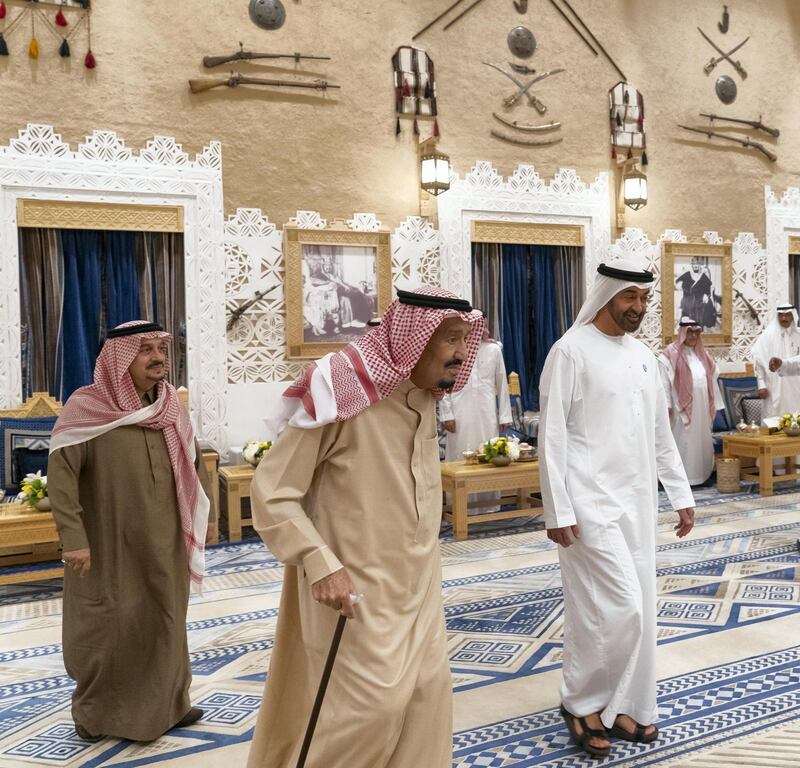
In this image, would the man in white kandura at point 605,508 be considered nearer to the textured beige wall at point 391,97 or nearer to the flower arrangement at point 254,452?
the flower arrangement at point 254,452

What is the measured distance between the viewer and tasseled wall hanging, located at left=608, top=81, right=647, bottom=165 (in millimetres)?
8000

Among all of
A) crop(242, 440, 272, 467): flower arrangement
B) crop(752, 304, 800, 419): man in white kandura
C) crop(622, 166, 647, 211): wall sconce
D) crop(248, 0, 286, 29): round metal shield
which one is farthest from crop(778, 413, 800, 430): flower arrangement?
crop(248, 0, 286, 29): round metal shield

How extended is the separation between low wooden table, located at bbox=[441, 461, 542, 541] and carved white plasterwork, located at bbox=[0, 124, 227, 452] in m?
1.94

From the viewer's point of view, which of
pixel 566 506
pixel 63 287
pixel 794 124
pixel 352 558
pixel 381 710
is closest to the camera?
pixel 381 710

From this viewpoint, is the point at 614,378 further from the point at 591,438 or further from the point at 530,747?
the point at 530,747

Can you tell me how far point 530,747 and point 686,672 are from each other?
3.05ft

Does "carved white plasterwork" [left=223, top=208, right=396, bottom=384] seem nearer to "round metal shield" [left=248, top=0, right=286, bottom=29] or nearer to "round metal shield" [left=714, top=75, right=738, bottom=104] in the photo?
"round metal shield" [left=248, top=0, right=286, bottom=29]

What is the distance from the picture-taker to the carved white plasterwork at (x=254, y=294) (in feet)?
21.5

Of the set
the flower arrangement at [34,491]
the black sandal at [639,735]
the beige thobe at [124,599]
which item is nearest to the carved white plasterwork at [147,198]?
the flower arrangement at [34,491]

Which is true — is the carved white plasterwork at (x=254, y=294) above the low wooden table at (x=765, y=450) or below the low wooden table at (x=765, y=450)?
above

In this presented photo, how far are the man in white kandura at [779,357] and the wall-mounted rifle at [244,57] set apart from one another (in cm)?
498

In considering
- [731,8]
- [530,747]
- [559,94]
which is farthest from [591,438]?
[731,8]

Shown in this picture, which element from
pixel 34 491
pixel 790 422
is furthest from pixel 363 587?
pixel 790 422

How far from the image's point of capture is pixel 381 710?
1.74 metres
